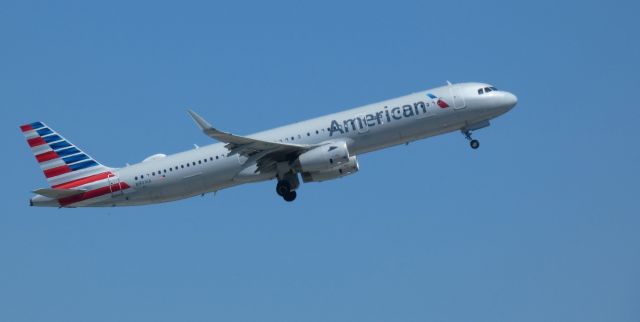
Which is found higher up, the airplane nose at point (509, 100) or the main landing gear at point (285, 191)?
the airplane nose at point (509, 100)

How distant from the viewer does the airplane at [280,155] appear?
6425 cm

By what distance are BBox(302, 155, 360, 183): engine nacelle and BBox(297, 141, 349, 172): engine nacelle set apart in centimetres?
181

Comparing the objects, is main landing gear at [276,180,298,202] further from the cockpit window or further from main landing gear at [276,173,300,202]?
the cockpit window

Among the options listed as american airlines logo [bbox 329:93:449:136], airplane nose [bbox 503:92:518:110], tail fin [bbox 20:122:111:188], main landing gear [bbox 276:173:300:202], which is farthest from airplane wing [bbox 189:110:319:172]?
airplane nose [bbox 503:92:518:110]

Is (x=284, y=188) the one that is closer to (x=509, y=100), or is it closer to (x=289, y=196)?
(x=289, y=196)

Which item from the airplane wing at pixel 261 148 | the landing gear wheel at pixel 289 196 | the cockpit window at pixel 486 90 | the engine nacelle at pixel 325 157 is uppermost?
the cockpit window at pixel 486 90

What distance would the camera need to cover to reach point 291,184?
6638cm

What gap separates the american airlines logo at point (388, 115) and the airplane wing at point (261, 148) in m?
2.58

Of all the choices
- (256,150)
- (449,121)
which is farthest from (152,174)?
(449,121)

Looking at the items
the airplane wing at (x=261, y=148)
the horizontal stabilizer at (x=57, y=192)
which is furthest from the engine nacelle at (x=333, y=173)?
the horizontal stabilizer at (x=57, y=192)

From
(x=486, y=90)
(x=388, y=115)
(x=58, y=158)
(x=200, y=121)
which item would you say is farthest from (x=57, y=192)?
(x=486, y=90)

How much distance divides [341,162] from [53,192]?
59.8ft

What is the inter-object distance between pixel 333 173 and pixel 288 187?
2.94 metres

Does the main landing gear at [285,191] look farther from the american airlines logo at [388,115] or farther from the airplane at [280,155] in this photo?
the american airlines logo at [388,115]
